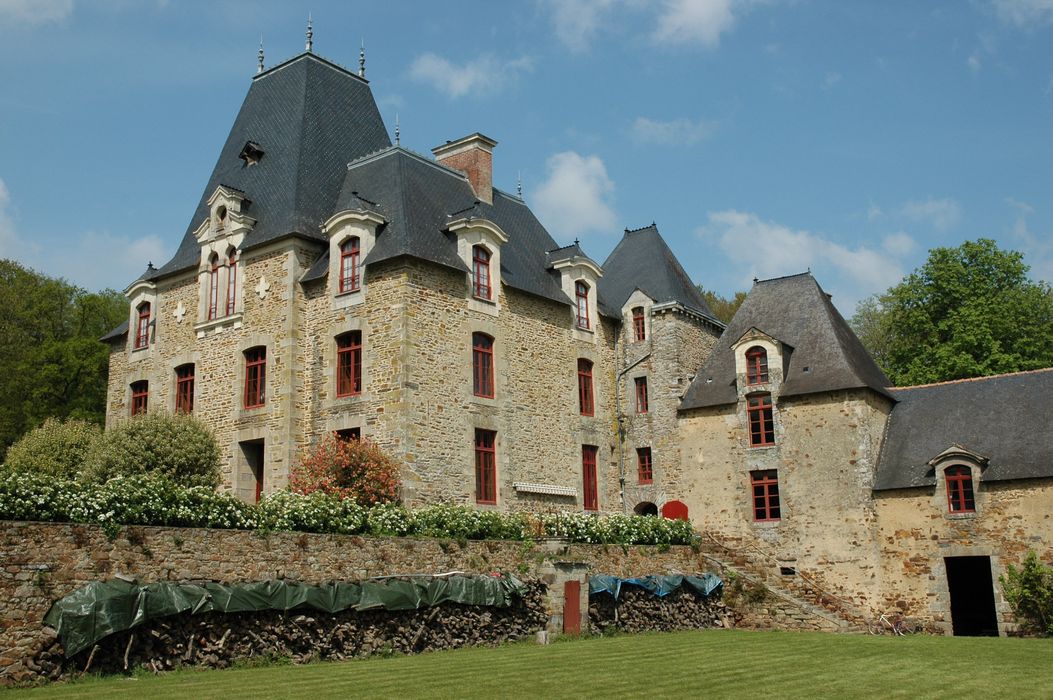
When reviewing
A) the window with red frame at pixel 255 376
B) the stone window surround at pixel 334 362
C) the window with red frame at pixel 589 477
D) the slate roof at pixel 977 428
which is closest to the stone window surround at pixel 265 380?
the window with red frame at pixel 255 376

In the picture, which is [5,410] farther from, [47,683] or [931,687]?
[931,687]

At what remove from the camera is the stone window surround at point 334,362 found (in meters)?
20.6

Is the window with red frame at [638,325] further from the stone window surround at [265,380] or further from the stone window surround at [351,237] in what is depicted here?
the stone window surround at [265,380]

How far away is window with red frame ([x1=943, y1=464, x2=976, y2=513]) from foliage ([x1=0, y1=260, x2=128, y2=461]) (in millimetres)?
26651

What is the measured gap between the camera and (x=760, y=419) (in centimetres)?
2373

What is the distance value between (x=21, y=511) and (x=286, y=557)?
3.73 metres

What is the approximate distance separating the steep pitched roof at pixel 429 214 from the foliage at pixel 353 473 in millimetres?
4087

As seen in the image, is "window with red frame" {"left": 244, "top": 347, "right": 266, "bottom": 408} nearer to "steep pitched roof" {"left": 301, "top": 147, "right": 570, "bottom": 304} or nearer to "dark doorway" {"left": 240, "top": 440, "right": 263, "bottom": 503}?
"dark doorway" {"left": 240, "top": 440, "right": 263, "bottom": 503}

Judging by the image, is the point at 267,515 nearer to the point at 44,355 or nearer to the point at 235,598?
the point at 235,598

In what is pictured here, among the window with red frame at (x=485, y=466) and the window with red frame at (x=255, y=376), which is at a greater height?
the window with red frame at (x=255, y=376)

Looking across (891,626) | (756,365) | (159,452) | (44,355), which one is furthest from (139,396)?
(891,626)

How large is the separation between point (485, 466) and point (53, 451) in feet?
36.5

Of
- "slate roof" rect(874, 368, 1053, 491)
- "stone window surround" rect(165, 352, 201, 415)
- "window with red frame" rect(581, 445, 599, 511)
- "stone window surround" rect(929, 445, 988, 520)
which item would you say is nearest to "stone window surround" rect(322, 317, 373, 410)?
"stone window surround" rect(165, 352, 201, 415)

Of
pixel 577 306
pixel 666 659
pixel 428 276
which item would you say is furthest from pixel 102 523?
pixel 577 306
